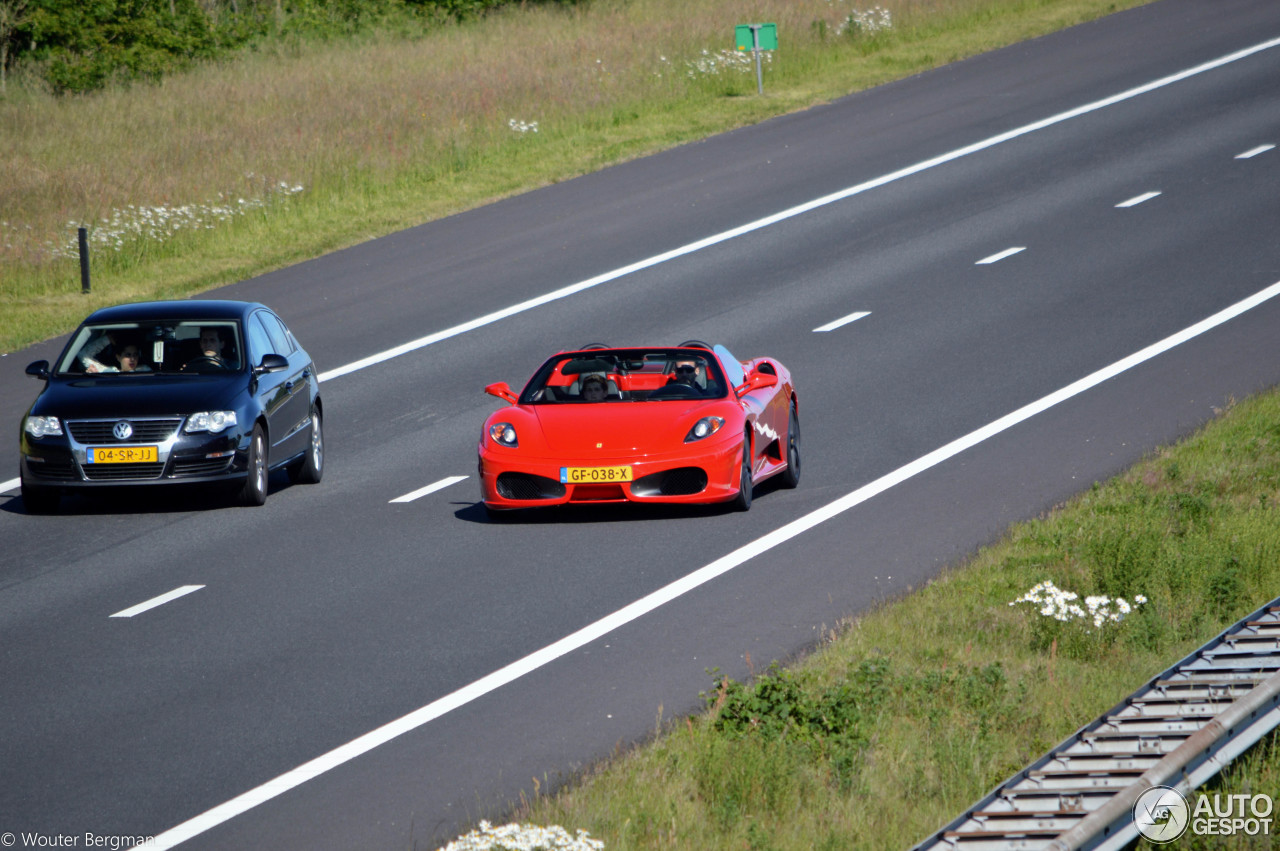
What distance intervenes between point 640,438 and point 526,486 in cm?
96

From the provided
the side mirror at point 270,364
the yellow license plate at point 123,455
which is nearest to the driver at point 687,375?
the side mirror at point 270,364

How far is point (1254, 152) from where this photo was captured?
29344mm

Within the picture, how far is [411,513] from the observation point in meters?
14.0

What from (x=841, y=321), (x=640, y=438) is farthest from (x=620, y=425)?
(x=841, y=321)

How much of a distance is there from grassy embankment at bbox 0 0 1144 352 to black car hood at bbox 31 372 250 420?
8.68 meters

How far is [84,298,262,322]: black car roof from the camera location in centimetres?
1573

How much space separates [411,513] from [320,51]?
30988mm

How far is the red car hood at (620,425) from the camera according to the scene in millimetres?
13039

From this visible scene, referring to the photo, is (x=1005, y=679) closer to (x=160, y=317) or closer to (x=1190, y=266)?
(x=160, y=317)

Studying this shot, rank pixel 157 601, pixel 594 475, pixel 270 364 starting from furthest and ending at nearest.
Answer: pixel 270 364
pixel 594 475
pixel 157 601

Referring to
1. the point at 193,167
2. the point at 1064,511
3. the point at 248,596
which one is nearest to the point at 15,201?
the point at 193,167

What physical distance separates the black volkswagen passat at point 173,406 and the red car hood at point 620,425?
9.28ft

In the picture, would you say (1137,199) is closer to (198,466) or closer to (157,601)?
(198,466)

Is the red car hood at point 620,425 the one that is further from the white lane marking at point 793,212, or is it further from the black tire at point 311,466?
the white lane marking at point 793,212
